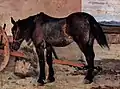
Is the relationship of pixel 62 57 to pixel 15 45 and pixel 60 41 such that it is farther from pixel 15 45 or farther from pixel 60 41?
pixel 15 45

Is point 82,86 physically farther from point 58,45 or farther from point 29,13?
point 29,13

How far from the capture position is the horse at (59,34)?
1.45 metres

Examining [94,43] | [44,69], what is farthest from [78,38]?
[44,69]

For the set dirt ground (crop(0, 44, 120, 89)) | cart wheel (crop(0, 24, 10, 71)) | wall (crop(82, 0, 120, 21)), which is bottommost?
dirt ground (crop(0, 44, 120, 89))

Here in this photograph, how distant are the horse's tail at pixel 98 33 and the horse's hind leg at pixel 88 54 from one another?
3 cm

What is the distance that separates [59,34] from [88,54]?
0.15 meters

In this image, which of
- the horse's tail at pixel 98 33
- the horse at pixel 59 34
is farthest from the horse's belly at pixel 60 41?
the horse's tail at pixel 98 33

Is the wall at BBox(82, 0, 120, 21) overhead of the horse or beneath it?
overhead

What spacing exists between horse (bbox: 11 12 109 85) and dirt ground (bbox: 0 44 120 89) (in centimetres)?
2

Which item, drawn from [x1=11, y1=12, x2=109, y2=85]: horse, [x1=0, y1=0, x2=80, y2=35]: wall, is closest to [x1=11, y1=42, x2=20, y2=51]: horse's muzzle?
[x1=11, y1=12, x2=109, y2=85]: horse

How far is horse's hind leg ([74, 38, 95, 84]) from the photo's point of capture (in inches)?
57.1

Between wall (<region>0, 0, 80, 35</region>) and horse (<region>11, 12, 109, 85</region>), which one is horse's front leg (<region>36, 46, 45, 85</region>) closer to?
horse (<region>11, 12, 109, 85</region>)

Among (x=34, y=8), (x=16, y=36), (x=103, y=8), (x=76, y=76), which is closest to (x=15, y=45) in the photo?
(x=16, y=36)

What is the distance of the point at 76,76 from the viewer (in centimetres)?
147
